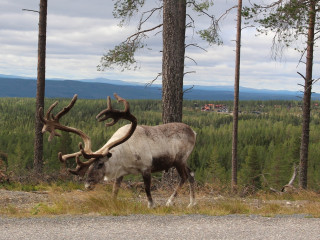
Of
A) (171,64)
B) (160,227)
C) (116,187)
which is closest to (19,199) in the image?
(116,187)

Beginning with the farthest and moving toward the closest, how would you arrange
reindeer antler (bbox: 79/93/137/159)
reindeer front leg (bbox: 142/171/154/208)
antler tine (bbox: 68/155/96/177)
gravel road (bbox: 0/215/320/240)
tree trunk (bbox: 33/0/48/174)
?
tree trunk (bbox: 33/0/48/174)
reindeer front leg (bbox: 142/171/154/208)
reindeer antler (bbox: 79/93/137/159)
antler tine (bbox: 68/155/96/177)
gravel road (bbox: 0/215/320/240)

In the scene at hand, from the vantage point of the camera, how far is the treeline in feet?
151

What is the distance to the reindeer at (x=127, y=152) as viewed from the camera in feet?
27.6

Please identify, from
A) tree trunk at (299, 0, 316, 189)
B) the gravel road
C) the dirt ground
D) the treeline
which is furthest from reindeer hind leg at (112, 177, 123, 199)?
tree trunk at (299, 0, 316, 189)

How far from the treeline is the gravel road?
664 cm

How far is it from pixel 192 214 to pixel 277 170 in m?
39.6

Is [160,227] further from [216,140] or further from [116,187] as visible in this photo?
[216,140]

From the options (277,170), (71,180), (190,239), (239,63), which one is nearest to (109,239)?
(190,239)

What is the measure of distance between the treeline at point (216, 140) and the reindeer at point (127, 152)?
5.16 metres

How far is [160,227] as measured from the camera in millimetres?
6969

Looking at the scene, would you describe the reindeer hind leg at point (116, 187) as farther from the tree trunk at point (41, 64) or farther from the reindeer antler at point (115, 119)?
the tree trunk at point (41, 64)

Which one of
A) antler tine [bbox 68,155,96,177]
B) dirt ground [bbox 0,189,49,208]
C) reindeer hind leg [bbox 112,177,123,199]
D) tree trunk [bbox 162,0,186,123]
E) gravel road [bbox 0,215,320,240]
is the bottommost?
dirt ground [bbox 0,189,49,208]

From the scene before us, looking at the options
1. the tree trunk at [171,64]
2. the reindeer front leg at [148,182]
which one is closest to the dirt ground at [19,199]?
the reindeer front leg at [148,182]

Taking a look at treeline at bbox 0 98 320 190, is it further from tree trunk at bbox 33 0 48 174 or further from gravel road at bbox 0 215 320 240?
gravel road at bbox 0 215 320 240
